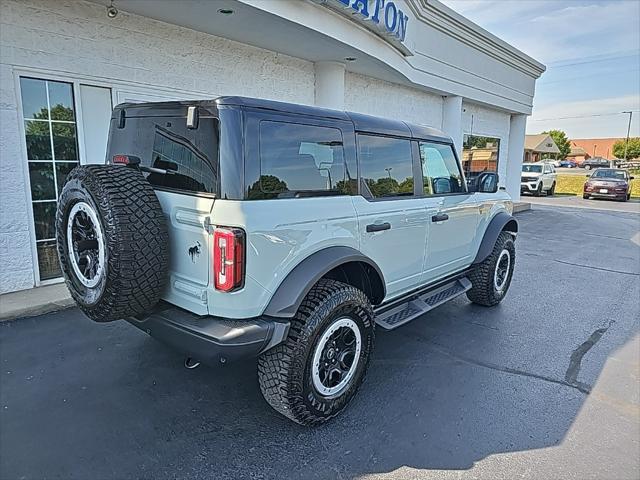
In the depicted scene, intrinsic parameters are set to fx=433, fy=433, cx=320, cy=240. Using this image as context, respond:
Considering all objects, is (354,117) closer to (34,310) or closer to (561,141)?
(34,310)

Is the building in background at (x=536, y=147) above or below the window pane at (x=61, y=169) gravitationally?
above

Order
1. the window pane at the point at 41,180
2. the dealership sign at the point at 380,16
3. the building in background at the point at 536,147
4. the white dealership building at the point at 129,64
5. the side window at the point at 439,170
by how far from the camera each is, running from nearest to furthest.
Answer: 1. the side window at the point at 439,170
2. the white dealership building at the point at 129,64
3. the window pane at the point at 41,180
4. the dealership sign at the point at 380,16
5. the building in background at the point at 536,147

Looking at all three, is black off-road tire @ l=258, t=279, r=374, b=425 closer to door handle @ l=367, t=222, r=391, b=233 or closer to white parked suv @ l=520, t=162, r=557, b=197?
door handle @ l=367, t=222, r=391, b=233

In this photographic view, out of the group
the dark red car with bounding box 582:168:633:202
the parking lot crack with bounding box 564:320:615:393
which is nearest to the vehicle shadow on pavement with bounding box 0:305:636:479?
the parking lot crack with bounding box 564:320:615:393

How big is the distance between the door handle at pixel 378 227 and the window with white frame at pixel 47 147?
Result: 410 centimetres

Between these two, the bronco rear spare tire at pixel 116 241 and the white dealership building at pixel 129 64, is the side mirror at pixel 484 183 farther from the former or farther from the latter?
the bronco rear spare tire at pixel 116 241

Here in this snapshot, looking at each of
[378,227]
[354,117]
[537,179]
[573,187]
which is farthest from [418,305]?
[573,187]

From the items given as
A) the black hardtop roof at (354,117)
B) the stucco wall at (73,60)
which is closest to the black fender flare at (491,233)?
the black hardtop roof at (354,117)

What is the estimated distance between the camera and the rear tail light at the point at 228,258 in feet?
7.62

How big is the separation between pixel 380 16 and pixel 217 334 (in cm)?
658

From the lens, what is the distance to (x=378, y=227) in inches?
127

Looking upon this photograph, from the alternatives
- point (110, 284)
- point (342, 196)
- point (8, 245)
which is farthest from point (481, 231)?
point (8, 245)

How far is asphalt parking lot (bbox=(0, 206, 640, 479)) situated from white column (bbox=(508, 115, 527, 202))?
495 inches

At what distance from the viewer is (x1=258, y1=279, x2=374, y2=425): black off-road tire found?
2592 millimetres
